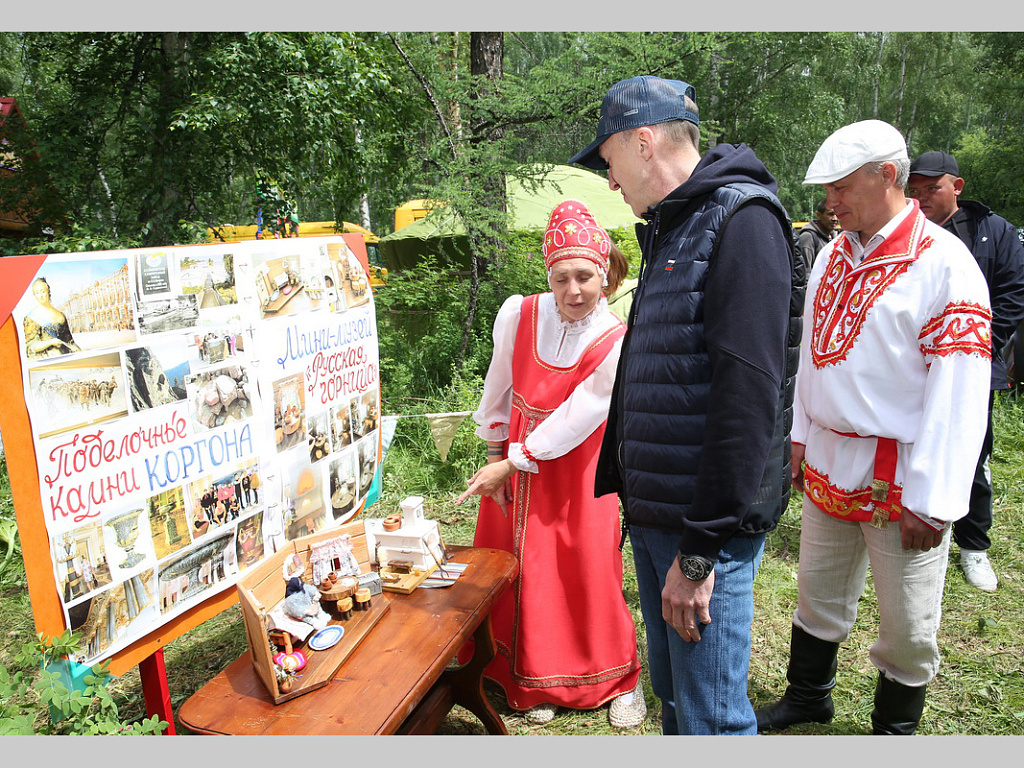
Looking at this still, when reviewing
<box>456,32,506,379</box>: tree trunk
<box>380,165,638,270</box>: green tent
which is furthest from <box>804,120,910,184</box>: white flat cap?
<box>380,165,638,270</box>: green tent

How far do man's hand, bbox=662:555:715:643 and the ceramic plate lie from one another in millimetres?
874

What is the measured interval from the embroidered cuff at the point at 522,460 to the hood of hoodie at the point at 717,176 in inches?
44.3

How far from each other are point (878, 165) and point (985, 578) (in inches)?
101

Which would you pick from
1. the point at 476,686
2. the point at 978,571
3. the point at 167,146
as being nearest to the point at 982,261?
the point at 978,571

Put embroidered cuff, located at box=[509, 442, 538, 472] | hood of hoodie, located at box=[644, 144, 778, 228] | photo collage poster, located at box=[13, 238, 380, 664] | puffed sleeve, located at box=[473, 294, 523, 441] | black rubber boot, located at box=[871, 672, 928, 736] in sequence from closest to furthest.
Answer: hood of hoodie, located at box=[644, 144, 778, 228] → photo collage poster, located at box=[13, 238, 380, 664] → black rubber boot, located at box=[871, 672, 928, 736] → embroidered cuff, located at box=[509, 442, 538, 472] → puffed sleeve, located at box=[473, 294, 523, 441]

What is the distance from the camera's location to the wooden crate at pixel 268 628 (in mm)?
1614

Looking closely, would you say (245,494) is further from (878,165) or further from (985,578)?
(985,578)

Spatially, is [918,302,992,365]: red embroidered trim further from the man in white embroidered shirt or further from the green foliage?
the green foliage

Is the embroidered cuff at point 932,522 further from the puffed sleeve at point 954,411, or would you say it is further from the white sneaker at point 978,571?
the white sneaker at point 978,571

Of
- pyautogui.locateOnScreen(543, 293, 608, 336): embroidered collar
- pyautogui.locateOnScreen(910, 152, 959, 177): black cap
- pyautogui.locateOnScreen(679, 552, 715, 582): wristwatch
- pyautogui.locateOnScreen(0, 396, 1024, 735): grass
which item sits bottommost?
pyautogui.locateOnScreen(0, 396, 1024, 735): grass

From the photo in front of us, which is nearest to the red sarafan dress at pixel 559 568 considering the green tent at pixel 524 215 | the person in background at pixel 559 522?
the person in background at pixel 559 522

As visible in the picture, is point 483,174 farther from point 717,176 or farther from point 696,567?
point 696,567

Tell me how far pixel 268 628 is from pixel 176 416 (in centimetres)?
72

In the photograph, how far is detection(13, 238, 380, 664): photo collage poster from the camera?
5.66 feet
